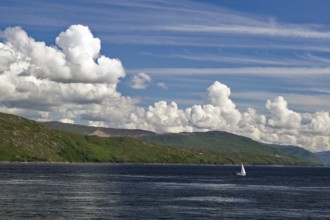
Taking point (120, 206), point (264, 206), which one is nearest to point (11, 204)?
point (120, 206)

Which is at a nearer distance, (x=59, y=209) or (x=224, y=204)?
(x=59, y=209)

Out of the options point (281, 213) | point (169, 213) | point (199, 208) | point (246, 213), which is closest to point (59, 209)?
point (169, 213)

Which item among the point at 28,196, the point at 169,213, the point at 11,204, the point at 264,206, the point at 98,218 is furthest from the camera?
the point at 28,196

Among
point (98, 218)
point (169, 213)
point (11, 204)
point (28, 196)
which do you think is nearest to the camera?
point (98, 218)

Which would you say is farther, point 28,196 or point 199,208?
point 28,196

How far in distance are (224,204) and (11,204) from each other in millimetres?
69174

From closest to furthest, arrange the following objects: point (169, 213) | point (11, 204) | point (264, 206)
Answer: point (169, 213), point (11, 204), point (264, 206)

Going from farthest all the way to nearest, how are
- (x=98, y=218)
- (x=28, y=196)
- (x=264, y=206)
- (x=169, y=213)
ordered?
(x=28, y=196) → (x=264, y=206) → (x=169, y=213) → (x=98, y=218)

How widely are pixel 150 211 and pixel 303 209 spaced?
5091cm

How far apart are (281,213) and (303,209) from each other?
52.8 ft

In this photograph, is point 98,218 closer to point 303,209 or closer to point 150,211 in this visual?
point 150,211

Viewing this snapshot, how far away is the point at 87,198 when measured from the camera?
19625cm

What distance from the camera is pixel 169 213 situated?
6093 inches

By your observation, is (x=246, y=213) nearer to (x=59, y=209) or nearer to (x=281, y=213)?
(x=281, y=213)
